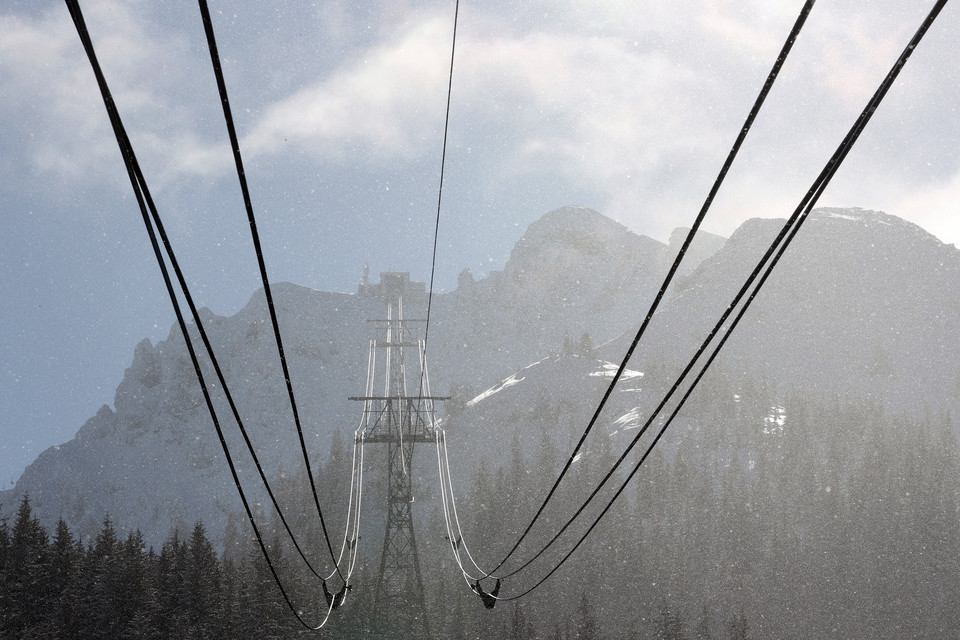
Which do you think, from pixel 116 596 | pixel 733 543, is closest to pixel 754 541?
pixel 733 543

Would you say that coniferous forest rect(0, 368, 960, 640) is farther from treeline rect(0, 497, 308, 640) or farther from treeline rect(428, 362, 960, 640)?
treeline rect(0, 497, 308, 640)

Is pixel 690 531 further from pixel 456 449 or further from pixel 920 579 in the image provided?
pixel 456 449

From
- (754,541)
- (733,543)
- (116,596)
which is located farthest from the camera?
(754,541)

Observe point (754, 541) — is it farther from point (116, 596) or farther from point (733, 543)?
point (116, 596)

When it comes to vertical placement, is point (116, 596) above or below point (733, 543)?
above

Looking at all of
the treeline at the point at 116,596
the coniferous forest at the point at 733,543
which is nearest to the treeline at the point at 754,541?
the coniferous forest at the point at 733,543

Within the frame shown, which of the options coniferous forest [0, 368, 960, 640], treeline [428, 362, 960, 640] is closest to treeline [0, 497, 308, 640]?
coniferous forest [0, 368, 960, 640]

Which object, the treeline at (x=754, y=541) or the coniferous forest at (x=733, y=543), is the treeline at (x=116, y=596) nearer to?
the coniferous forest at (x=733, y=543)

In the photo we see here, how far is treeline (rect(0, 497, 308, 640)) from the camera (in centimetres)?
5928

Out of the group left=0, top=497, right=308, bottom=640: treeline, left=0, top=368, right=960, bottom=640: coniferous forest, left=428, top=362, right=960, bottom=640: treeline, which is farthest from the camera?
left=428, top=362, right=960, bottom=640: treeline

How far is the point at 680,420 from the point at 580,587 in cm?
5778

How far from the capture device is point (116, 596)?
63656mm

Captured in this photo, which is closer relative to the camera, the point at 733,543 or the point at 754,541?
the point at 733,543

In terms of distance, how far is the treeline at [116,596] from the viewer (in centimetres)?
5928
